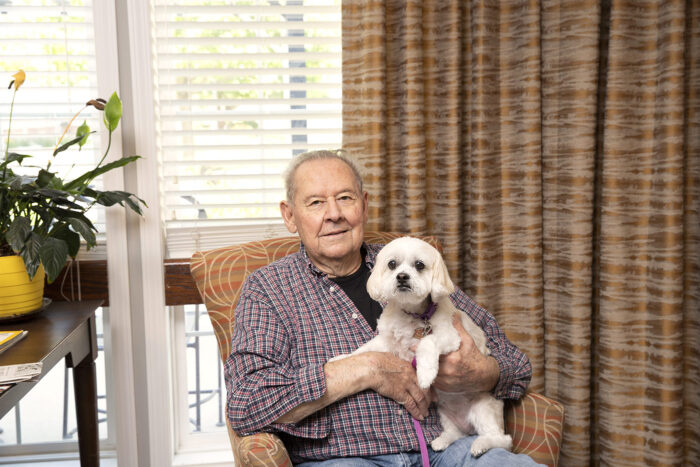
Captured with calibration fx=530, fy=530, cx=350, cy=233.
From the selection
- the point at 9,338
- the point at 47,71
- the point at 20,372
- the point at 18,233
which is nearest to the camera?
the point at 20,372

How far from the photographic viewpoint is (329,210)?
1577mm

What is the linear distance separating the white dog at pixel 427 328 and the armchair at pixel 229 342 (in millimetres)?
90

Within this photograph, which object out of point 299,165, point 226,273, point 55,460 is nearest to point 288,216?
point 299,165

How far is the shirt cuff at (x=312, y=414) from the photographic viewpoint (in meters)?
1.31

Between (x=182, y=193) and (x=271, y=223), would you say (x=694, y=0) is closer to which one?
(x=271, y=223)

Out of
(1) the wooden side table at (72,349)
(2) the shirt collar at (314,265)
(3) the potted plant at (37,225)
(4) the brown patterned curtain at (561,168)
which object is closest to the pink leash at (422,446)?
(2) the shirt collar at (314,265)

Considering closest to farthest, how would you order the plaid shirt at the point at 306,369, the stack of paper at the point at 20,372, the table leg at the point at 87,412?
the stack of paper at the point at 20,372 → the plaid shirt at the point at 306,369 → the table leg at the point at 87,412

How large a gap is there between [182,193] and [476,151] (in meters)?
1.20

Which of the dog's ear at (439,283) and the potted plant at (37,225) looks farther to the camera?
the potted plant at (37,225)

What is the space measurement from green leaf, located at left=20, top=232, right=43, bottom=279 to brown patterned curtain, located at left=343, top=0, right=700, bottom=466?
1.12 metres

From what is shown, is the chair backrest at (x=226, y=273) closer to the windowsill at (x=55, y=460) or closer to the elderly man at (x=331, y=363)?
the elderly man at (x=331, y=363)

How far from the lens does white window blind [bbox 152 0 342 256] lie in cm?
211

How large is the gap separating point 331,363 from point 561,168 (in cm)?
133

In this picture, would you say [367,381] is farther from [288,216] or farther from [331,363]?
[288,216]
